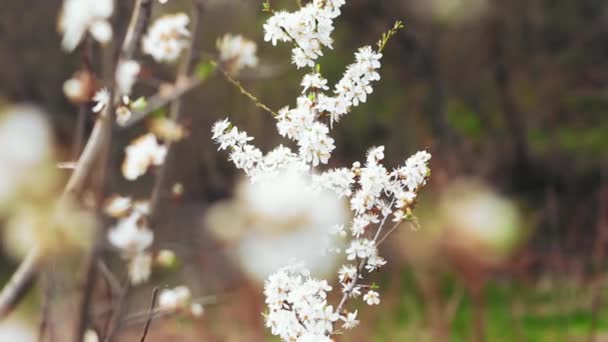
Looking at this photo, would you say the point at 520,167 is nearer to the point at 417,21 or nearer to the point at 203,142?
the point at 417,21

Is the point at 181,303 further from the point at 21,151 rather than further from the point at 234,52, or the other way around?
the point at 234,52

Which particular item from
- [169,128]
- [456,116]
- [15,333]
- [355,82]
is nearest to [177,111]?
Answer: [169,128]

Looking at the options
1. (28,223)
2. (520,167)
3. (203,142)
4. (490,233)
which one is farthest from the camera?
(520,167)

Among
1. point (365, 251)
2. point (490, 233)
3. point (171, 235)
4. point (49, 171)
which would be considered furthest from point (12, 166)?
point (171, 235)

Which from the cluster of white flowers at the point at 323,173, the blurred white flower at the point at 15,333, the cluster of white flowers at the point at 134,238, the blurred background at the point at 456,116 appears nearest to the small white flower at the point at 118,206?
the cluster of white flowers at the point at 134,238

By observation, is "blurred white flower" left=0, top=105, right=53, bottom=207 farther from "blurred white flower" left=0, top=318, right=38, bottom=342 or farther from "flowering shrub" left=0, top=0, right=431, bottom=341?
"blurred white flower" left=0, top=318, right=38, bottom=342
